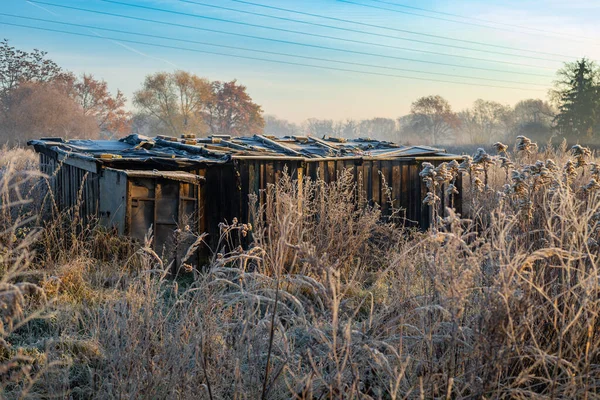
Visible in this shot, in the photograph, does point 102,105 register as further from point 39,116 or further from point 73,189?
point 73,189

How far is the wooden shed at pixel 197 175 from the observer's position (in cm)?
970

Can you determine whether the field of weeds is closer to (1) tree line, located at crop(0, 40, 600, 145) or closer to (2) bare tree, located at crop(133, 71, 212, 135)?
(1) tree line, located at crop(0, 40, 600, 145)

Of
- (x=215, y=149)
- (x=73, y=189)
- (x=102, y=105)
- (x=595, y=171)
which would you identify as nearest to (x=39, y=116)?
(x=102, y=105)

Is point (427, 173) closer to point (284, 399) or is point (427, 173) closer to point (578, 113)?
point (284, 399)

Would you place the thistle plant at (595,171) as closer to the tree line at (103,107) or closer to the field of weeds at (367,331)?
the field of weeds at (367,331)

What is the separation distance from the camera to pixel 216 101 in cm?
5472

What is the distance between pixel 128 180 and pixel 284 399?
6.13 metres

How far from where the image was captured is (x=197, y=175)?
10.3 m

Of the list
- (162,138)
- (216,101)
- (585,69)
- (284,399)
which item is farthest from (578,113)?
(284,399)

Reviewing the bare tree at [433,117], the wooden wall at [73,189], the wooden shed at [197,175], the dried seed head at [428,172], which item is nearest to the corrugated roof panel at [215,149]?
the wooden shed at [197,175]

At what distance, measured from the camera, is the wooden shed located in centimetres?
970

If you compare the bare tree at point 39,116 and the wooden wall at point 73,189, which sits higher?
the bare tree at point 39,116

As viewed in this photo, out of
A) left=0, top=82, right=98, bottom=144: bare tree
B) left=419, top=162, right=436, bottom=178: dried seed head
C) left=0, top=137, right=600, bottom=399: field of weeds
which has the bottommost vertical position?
left=0, top=137, right=600, bottom=399: field of weeds

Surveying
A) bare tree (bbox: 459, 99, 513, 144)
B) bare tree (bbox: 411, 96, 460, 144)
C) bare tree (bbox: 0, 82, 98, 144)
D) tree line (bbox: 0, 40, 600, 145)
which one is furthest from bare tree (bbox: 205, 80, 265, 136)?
bare tree (bbox: 459, 99, 513, 144)
